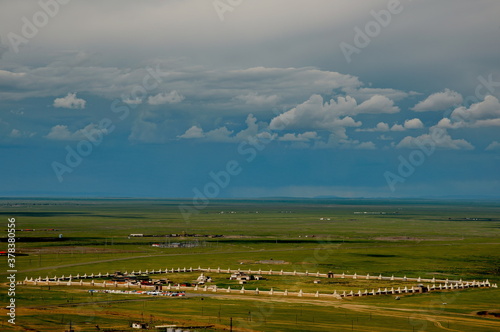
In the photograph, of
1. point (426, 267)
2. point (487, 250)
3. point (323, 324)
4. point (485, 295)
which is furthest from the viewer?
point (487, 250)

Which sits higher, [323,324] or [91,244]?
[91,244]

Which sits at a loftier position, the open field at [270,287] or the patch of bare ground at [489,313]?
the open field at [270,287]

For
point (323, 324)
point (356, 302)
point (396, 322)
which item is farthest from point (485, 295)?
point (323, 324)

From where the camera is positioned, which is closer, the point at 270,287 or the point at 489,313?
the point at 489,313

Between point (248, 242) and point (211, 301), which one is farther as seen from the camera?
point (248, 242)

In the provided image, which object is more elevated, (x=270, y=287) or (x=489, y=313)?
(x=270, y=287)

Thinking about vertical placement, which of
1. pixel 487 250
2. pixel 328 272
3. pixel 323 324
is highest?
pixel 487 250

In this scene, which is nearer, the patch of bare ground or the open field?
the open field

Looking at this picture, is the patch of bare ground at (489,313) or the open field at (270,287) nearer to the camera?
the open field at (270,287)

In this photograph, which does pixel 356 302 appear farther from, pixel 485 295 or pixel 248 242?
pixel 248 242

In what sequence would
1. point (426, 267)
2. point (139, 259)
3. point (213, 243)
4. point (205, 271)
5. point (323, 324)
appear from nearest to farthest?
point (323, 324), point (205, 271), point (426, 267), point (139, 259), point (213, 243)

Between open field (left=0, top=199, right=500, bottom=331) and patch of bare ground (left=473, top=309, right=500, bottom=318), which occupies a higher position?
open field (left=0, top=199, right=500, bottom=331)
